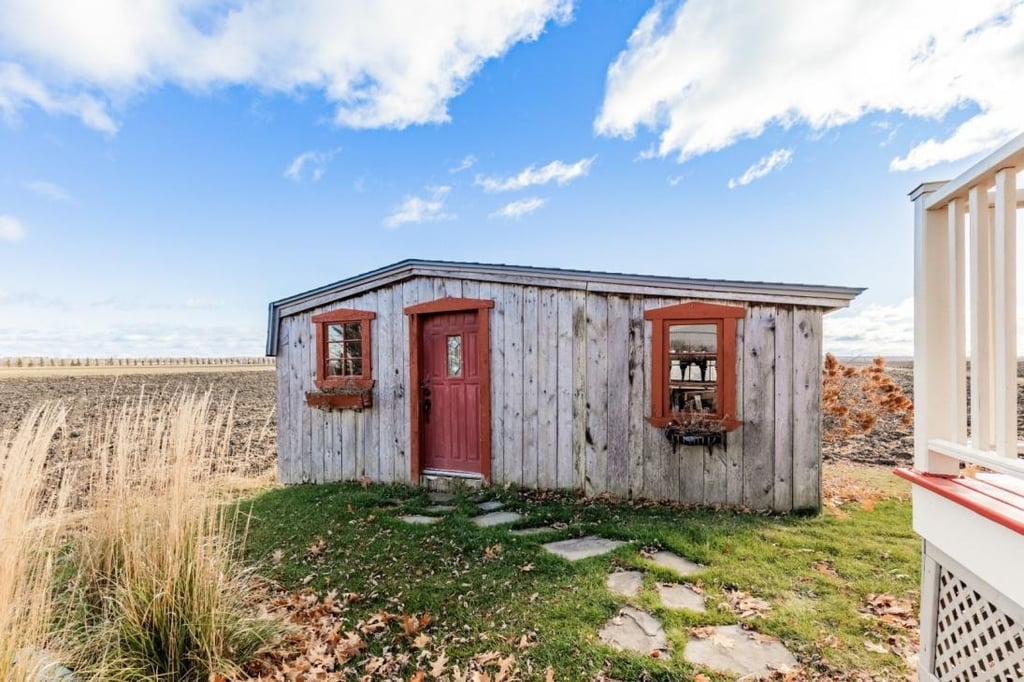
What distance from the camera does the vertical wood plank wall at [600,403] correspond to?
4414mm

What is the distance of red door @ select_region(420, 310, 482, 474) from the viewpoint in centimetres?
555

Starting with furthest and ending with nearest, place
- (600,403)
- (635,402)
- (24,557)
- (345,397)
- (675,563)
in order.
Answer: (345,397) < (600,403) < (635,402) < (675,563) < (24,557)

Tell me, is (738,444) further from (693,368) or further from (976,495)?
(976,495)

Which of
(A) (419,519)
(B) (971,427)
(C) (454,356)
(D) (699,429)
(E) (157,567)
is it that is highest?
(C) (454,356)

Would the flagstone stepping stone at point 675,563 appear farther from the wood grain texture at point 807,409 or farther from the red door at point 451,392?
the red door at point 451,392

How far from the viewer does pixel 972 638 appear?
5.13 ft

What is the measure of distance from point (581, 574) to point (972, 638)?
Result: 180cm

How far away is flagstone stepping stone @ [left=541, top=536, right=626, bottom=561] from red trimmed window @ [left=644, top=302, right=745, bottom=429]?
1589mm

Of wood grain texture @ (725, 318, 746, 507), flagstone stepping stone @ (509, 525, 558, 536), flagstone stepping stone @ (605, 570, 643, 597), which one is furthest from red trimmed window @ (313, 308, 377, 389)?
wood grain texture @ (725, 318, 746, 507)

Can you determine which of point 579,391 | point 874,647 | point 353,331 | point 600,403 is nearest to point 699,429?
point 600,403

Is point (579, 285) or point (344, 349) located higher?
point (579, 285)

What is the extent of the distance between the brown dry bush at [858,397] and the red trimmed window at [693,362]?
279 centimetres

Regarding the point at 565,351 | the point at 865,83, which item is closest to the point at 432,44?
the point at 565,351

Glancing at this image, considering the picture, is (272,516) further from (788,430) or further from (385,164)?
(385,164)
